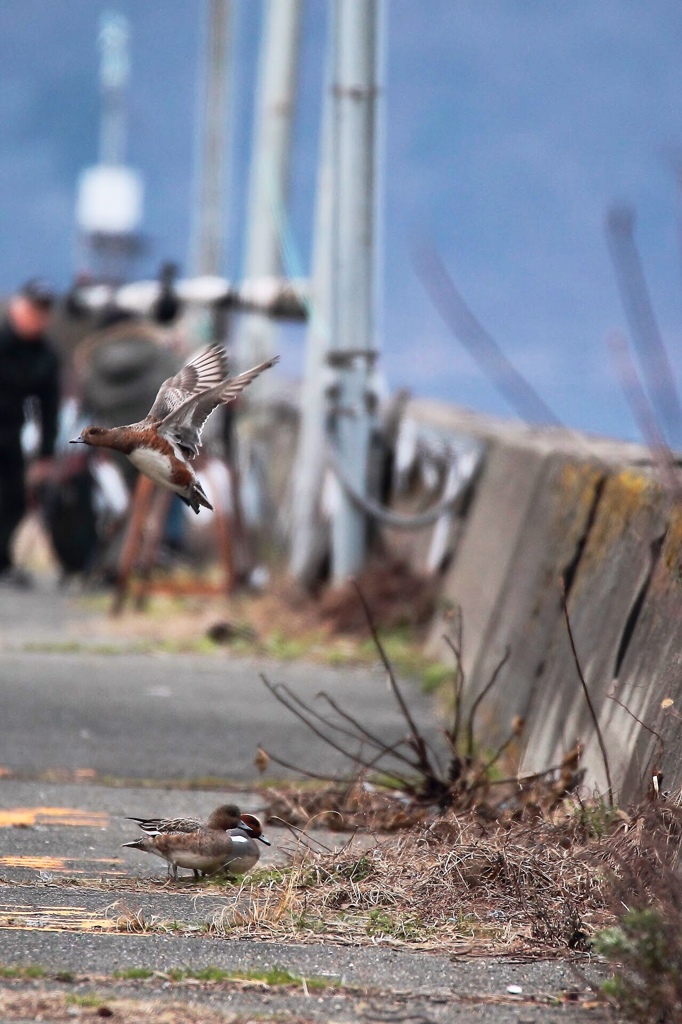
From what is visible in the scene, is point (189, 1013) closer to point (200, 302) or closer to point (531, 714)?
point (531, 714)

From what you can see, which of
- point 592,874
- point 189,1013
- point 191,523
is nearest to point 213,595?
point 191,523

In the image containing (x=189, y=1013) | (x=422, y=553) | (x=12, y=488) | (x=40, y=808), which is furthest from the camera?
(x=12, y=488)

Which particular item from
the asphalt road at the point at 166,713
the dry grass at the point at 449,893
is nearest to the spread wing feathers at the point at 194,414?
the dry grass at the point at 449,893

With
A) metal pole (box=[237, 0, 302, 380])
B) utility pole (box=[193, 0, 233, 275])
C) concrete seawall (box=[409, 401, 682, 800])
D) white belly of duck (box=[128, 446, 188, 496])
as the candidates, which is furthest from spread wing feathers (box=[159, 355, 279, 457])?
utility pole (box=[193, 0, 233, 275])

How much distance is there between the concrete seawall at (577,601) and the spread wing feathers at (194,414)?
993 mm

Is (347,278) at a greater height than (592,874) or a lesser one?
greater

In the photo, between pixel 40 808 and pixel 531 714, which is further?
pixel 531 714

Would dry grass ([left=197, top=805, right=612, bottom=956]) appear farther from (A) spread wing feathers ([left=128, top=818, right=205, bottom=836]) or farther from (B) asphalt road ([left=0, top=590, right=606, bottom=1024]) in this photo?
(A) spread wing feathers ([left=128, top=818, right=205, bottom=836])

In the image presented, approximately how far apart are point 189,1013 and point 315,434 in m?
8.76

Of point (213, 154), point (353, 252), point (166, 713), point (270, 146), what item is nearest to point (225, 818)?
point (166, 713)

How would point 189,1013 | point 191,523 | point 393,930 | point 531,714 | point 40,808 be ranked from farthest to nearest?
point 191,523 < point 531,714 < point 40,808 < point 393,930 < point 189,1013

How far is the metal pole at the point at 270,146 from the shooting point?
16141mm

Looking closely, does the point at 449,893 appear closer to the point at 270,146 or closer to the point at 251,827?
the point at 251,827

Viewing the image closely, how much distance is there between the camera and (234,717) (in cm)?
858
